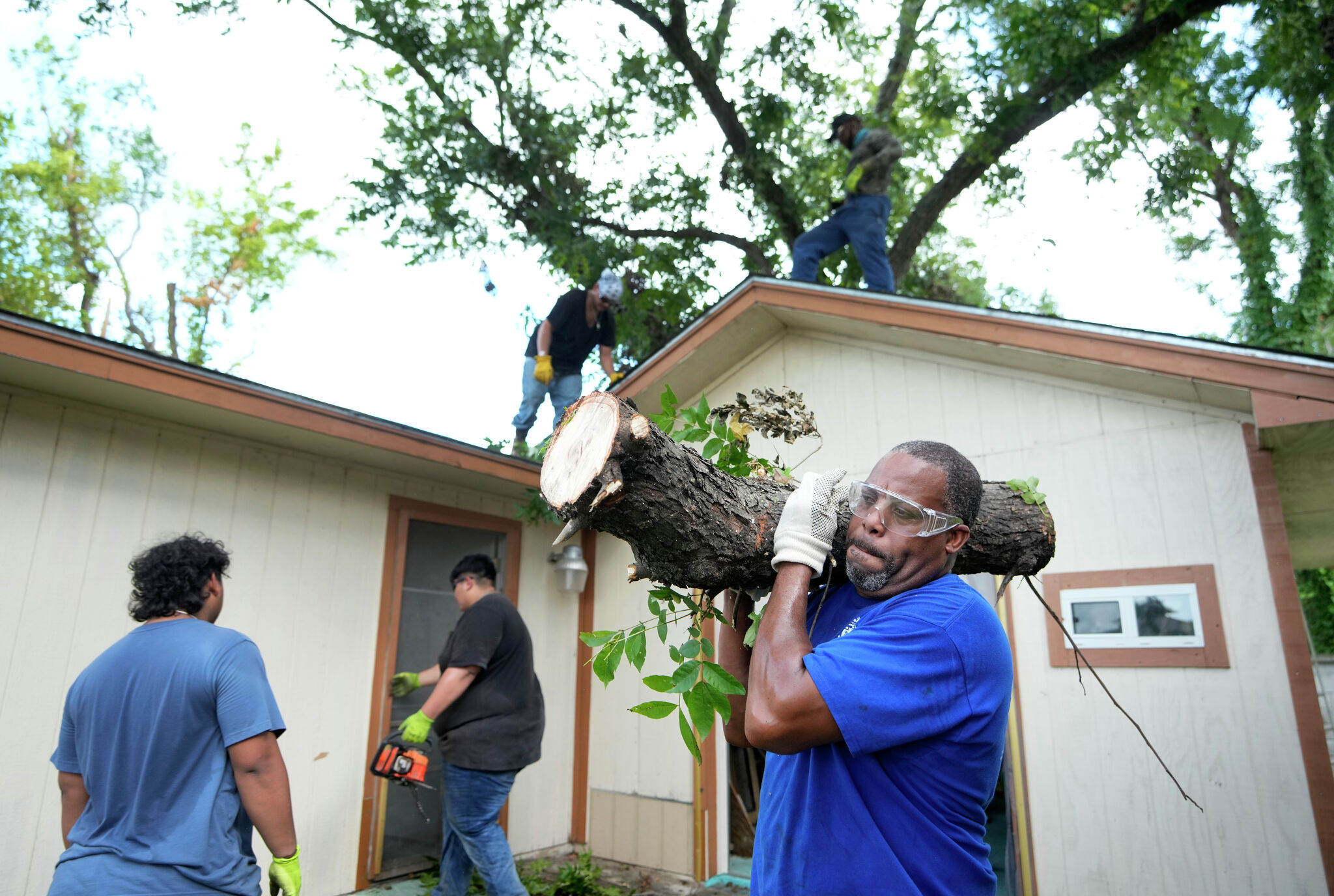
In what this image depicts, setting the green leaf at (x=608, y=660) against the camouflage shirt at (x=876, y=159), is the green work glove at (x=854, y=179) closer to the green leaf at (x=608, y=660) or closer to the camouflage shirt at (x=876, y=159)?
the camouflage shirt at (x=876, y=159)

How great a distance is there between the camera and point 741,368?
6.17 metres

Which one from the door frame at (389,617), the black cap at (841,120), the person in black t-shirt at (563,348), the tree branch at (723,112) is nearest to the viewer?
the door frame at (389,617)

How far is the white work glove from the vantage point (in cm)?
170

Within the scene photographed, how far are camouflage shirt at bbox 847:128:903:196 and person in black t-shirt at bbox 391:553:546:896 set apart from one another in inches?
206

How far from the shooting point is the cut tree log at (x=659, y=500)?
164 cm

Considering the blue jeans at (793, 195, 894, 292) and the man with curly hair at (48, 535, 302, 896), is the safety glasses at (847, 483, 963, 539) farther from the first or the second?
the blue jeans at (793, 195, 894, 292)

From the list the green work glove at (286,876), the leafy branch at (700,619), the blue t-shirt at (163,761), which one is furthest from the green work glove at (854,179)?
the green work glove at (286,876)

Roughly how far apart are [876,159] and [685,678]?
6.86 metres

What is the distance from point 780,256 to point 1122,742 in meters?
10.5

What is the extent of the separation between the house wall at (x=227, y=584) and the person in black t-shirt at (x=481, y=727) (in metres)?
0.85

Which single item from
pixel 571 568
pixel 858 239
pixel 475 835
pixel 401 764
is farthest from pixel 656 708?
pixel 858 239

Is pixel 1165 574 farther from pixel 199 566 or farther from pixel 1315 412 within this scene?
pixel 199 566

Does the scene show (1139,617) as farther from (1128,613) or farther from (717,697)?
(717,697)

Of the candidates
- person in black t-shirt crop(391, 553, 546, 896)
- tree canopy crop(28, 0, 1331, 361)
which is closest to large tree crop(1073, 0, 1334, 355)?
tree canopy crop(28, 0, 1331, 361)
